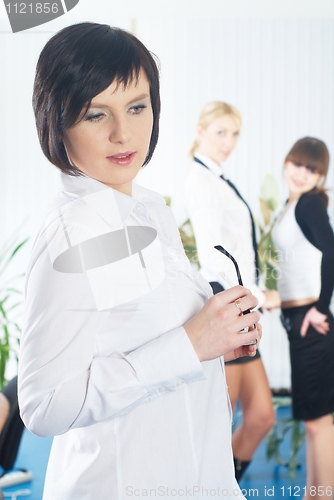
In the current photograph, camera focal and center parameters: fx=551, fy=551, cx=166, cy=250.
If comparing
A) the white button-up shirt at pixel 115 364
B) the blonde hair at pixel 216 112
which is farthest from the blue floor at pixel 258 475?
the blonde hair at pixel 216 112

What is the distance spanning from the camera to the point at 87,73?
2.83 feet

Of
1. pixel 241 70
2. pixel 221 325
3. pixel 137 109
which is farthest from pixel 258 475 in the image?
pixel 241 70

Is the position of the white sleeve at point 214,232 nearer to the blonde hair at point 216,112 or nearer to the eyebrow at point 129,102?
the blonde hair at point 216,112

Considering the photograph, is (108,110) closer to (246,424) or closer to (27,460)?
(246,424)

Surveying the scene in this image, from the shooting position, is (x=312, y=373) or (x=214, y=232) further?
(x=312, y=373)

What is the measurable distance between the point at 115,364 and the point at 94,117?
40cm

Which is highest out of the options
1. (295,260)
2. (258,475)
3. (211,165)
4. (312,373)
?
(211,165)

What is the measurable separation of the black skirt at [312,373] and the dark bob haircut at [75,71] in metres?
1.83

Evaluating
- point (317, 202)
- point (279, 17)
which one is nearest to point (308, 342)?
point (317, 202)

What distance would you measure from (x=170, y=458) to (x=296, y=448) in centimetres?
202

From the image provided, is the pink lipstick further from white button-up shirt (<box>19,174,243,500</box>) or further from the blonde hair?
the blonde hair

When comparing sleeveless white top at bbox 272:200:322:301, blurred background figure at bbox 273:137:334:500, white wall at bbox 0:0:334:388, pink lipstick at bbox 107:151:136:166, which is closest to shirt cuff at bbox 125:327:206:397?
pink lipstick at bbox 107:151:136:166

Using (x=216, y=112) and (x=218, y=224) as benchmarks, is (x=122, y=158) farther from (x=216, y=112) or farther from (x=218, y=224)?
(x=216, y=112)

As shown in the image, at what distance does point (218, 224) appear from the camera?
2295 millimetres
